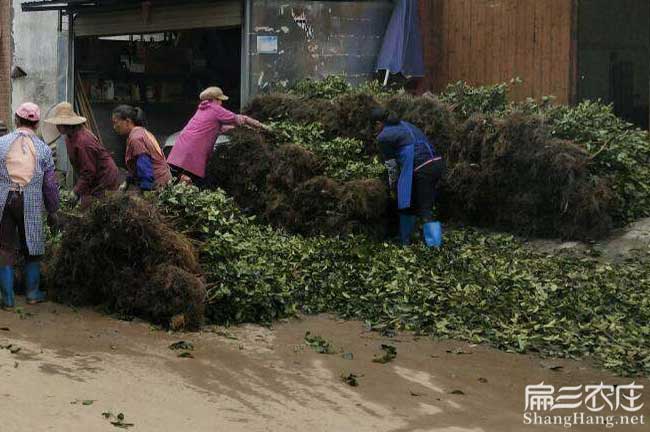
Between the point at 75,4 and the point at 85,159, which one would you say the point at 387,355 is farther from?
the point at 75,4

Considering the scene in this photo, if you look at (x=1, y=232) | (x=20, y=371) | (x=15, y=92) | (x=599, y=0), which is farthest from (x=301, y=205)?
(x=15, y=92)

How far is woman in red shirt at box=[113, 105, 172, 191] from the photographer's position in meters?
9.97

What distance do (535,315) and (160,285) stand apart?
127 inches

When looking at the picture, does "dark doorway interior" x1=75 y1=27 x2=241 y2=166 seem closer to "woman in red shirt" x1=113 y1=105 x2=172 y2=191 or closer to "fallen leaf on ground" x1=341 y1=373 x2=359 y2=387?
"woman in red shirt" x1=113 y1=105 x2=172 y2=191

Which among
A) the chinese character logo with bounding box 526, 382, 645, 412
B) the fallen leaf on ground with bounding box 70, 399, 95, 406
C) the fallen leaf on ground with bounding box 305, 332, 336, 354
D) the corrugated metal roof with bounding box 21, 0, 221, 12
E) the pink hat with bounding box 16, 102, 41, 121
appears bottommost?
the chinese character logo with bounding box 526, 382, 645, 412

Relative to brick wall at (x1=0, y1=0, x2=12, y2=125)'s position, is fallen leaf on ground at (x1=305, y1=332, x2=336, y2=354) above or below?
below

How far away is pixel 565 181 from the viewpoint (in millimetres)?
10812

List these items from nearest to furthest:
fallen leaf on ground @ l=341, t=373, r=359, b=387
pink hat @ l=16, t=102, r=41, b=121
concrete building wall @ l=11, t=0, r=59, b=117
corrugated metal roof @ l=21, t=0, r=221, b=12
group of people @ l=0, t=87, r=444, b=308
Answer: fallen leaf on ground @ l=341, t=373, r=359, b=387 < group of people @ l=0, t=87, r=444, b=308 < pink hat @ l=16, t=102, r=41, b=121 < corrugated metal roof @ l=21, t=0, r=221, b=12 < concrete building wall @ l=11, t=0, r=59, b=117

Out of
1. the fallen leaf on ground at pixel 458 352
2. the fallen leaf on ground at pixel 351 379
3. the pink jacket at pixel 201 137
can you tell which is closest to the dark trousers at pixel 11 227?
the fallen leaf on ground at pixel 351 379

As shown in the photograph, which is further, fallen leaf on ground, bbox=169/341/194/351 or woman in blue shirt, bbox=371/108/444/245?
woman in blue shirt, bbox=371/108/444/245

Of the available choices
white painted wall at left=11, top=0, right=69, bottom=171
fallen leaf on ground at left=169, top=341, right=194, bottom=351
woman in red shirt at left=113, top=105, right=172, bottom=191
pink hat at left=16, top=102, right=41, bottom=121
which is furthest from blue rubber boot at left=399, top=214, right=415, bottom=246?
white painted wall at left=11, top=0, right=69, bottom=171

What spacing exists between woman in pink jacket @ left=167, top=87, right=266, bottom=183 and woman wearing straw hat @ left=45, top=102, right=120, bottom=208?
6.60ft

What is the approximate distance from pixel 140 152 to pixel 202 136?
165 centimetres

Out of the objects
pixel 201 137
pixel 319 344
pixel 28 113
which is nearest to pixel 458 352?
pixel 319 344
